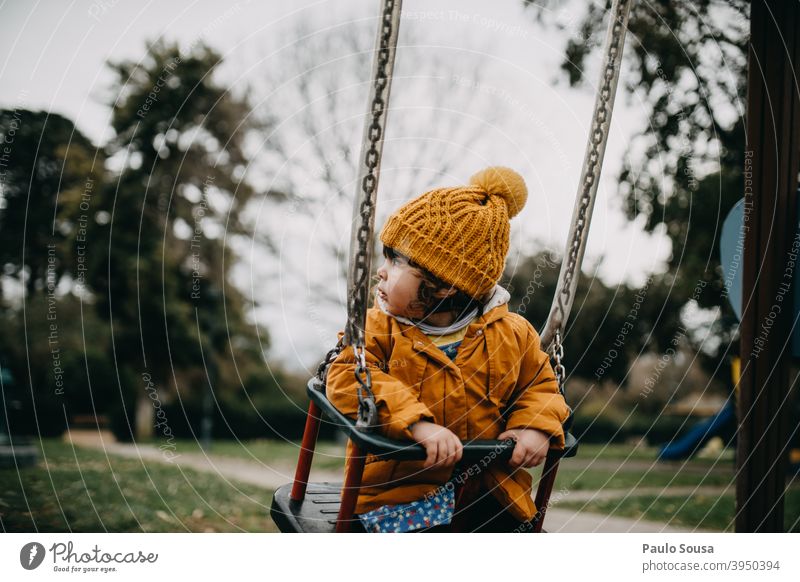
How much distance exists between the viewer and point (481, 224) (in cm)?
188

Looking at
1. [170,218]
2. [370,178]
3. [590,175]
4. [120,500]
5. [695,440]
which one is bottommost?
[695,440]

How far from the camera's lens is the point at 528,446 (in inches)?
69.7

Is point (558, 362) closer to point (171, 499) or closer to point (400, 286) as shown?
point (400, 286)

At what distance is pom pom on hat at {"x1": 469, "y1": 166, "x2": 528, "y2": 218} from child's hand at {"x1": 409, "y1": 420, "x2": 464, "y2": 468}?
0.69m

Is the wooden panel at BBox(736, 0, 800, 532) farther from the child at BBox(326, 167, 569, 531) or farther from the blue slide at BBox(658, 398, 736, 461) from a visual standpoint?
the blue slide at BBox(658, 398, 736, 461)

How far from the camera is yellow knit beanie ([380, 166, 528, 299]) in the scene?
1.84 m

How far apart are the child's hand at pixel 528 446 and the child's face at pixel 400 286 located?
399 mm

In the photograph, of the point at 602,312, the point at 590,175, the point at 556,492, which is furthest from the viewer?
the point at 602,312

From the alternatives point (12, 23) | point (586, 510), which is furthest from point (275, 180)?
point (12, 23)

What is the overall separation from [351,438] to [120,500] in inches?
133

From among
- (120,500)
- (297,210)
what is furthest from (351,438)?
(297,210)

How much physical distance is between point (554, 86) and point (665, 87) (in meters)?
0.85

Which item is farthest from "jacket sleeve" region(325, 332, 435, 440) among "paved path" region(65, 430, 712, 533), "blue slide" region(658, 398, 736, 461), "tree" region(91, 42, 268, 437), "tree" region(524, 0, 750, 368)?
"tree" region(91, 42, 268, 437)
